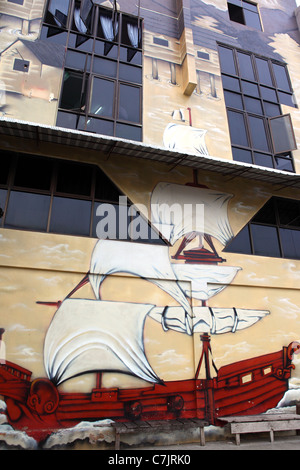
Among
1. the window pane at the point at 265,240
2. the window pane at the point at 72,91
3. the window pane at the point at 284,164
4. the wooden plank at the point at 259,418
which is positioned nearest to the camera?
the wooden plank at the point at 259,418

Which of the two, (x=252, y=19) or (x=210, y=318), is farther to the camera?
(x=252, y=19)

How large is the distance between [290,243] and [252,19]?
32.8 feet

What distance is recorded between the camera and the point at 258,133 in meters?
11.3

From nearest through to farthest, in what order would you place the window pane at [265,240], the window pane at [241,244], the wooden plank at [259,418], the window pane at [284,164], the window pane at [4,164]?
the wooden plank at [259,418]
the window pane at [4,164]
the window pane at [241,244]
the window pane at [265,240]
the window pane at [284,164]

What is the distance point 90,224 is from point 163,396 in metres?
4.71

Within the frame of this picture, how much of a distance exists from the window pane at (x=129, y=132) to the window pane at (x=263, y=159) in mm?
4083

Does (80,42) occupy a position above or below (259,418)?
above

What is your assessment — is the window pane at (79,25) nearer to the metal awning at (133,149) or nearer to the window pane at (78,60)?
the window pane at (78,60)

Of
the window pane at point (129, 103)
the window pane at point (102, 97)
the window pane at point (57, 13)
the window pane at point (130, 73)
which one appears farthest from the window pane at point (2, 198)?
the window pane at point (57, 13)

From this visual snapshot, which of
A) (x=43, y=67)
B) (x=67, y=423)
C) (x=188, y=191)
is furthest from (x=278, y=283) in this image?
(x=43, y=67)

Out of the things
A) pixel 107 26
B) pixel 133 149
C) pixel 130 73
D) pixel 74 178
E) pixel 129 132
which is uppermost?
pixel 107 26

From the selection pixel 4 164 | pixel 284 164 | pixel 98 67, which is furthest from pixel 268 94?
pixel 4 164

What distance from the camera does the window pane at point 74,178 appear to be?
8734 millimetres

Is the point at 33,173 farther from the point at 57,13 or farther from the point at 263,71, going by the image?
the point at 263,71
